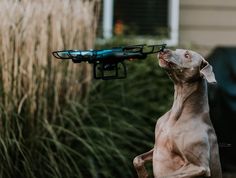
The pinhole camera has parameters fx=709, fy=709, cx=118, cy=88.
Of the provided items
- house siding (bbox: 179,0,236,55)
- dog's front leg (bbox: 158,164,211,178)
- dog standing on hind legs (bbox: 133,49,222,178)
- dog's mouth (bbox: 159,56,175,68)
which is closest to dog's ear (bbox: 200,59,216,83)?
dog standing on hind legs (bbox: 133,49,222,178)

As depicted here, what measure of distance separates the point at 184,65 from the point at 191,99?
0.15m

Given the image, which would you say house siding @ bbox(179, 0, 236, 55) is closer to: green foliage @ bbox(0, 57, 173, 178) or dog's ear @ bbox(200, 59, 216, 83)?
green foliage @ bbox(0, 57, 173, 178)

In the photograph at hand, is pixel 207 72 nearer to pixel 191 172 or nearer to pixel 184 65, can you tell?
pixel 184 65

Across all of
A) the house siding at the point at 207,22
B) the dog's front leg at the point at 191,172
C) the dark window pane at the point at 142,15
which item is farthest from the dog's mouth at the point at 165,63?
the house siding at the point at 207,22

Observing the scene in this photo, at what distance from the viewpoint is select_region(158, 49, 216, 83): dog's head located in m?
2.77

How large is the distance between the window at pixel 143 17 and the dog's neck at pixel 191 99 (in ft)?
20.5

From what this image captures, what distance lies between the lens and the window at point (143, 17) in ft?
30.3

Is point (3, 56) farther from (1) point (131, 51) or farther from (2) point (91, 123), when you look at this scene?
(1) point (131, 51)

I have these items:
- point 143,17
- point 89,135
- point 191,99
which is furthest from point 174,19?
point 191,99

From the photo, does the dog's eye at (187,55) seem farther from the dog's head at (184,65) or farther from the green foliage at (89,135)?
the green foliage at (89,135)

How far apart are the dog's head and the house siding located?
21.7 feet

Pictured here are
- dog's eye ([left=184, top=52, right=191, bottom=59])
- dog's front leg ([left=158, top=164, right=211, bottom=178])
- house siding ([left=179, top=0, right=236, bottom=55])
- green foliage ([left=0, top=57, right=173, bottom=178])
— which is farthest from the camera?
house siding ([left=179, top=0, right=236, bottom=55])

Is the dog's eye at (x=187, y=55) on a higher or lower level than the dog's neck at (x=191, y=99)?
higher

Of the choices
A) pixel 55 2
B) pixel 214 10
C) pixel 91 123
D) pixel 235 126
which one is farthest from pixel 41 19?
pixel 214 10
